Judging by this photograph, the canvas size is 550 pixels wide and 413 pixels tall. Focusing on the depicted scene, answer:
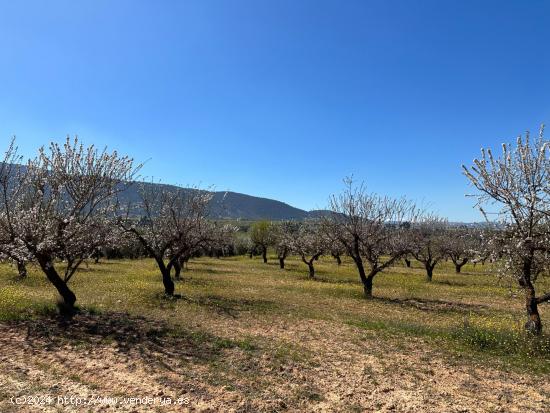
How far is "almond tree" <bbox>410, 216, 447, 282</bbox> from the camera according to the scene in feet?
138

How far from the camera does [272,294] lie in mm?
26250

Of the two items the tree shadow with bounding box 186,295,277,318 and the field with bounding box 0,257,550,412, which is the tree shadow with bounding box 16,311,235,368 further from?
the tree shadow with bounding box 186,295,277,318

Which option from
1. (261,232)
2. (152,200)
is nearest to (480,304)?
(152,200)

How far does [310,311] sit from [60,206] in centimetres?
1241

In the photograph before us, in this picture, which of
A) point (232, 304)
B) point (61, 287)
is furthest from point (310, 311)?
point (61, 287)

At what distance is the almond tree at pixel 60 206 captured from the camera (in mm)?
13930

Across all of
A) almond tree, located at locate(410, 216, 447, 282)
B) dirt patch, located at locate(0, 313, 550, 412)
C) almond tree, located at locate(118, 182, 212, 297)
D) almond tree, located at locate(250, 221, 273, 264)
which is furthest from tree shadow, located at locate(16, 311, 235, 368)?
almond tree, located at locate(250, 221, 273, 264)

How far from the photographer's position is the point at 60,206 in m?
16.5

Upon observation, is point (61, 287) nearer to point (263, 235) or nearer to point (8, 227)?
point (8, 227)

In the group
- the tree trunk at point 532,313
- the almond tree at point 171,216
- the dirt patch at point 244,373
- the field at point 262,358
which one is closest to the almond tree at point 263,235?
the almond tree at point 171,216

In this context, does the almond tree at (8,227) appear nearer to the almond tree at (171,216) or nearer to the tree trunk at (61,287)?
the tree trunk at (61,287)

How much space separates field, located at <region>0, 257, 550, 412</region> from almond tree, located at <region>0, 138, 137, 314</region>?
100 inches

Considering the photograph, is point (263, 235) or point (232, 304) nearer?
point (232, 304)

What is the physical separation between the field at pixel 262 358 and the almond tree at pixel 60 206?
8.33 feet
